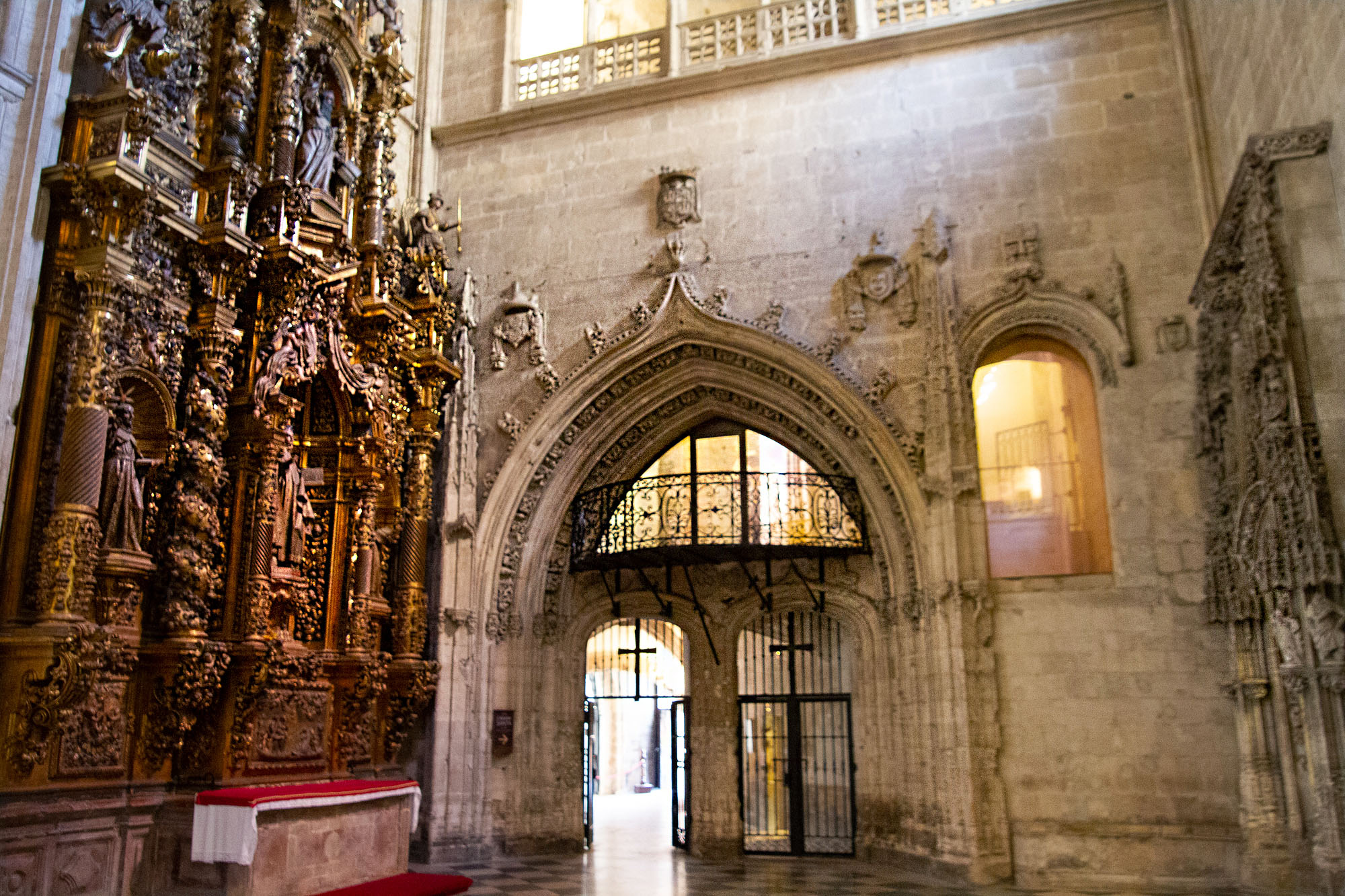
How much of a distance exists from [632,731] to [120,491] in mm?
15743

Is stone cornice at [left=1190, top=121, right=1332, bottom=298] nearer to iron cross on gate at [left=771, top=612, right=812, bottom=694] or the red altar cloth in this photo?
iron cross on gate at [left=771, top=612, right=812, bottom=694]

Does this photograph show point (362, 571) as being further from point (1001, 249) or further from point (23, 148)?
point (1001, 249)

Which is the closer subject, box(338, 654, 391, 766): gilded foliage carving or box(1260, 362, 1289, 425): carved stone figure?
box(1260, 362, 1289, 425): carved stone figure

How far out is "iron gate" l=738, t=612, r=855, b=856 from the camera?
1112 cm

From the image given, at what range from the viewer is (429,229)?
11.3 metres

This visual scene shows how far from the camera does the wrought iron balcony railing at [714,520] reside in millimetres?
10773

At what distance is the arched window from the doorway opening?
444 cm

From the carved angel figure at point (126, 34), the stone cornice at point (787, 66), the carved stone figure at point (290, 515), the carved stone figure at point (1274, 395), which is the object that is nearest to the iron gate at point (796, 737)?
the carved stone figure at point (290, 515)

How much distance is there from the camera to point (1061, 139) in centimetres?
1039

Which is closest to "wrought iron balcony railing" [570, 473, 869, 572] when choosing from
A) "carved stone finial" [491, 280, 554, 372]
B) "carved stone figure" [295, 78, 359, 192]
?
"carved stone finial" [491, 280, 554, 372]

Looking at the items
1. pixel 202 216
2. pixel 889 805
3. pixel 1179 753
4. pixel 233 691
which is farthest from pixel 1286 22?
pixel 233 691

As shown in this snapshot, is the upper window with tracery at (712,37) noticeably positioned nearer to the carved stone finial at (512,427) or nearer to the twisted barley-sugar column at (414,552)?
the carved stone finial at (512,427)

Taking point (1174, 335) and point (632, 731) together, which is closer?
point (1174, 335)

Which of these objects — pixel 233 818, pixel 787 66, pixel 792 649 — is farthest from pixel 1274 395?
pixel 233 818
